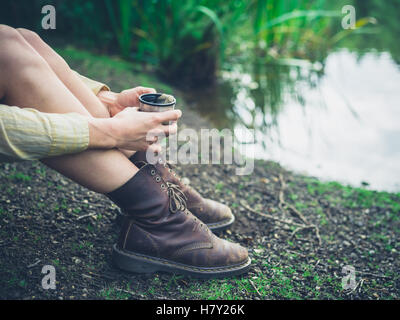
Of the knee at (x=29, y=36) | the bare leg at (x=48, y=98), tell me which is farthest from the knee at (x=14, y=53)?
the knee at (x=29, y=36)

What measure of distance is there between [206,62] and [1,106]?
2.60 m

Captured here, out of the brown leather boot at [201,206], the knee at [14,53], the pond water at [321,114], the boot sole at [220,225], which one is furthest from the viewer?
the pond water at [321,114]

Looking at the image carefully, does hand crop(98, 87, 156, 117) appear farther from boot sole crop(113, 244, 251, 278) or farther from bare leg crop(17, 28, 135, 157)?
boot sole crop(113, 244, 251, 278)

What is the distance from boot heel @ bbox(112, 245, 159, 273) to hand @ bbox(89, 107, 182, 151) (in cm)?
38

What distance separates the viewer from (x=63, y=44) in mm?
3346

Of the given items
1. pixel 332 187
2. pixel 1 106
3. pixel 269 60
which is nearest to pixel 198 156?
pixel 332 187

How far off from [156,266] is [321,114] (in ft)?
7.47

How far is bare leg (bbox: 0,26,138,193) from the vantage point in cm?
114

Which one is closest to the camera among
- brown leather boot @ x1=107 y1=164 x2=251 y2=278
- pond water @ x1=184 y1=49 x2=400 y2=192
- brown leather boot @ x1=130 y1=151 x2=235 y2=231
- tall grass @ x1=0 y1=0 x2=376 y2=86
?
brown leather boot @ x1=107 y1=164 x2=251 y2=278

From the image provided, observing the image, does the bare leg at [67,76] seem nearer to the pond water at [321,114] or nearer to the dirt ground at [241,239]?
the dirt ground at [241,239]

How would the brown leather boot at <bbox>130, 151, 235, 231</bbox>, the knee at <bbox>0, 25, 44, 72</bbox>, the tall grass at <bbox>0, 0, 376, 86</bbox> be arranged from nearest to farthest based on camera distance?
the knee at <bbox>0, 25, 44, 72</bbox> → the brown leather boot at <bbox>130, 151, 235, 231</bbox> → the tall grass at <bbox>0, 0, 376, 86</bbox>

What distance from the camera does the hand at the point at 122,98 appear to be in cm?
142

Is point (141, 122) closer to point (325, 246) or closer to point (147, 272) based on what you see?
point (147, 272)

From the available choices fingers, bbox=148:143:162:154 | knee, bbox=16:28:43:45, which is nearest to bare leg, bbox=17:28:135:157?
knee, bbox=16:28:43:45
